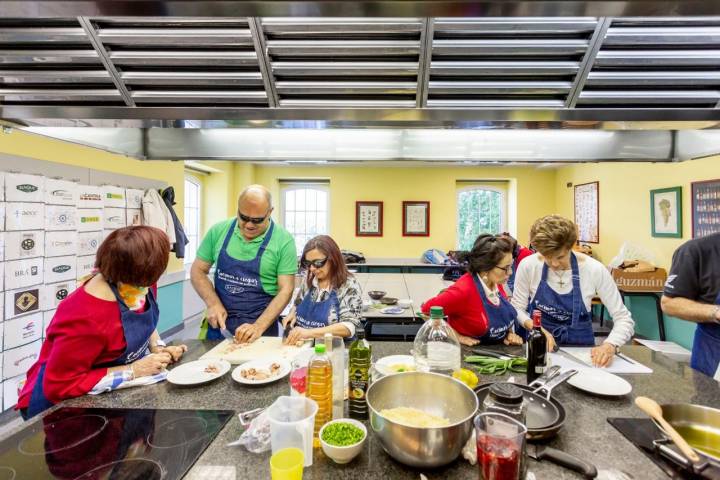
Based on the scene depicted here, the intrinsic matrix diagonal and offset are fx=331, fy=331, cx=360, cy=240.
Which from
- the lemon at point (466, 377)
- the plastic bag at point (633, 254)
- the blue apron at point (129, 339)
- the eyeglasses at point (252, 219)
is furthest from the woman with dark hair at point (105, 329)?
the plastic bag at point (633, 254)

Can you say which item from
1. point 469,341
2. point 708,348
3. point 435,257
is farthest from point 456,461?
point 435,257

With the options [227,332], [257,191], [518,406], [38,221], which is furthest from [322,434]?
[38,221]

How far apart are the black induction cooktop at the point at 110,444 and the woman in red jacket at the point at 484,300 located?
127 centimetres

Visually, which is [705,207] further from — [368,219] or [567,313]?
[368,219]

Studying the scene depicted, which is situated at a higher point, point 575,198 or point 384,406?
point 575,198

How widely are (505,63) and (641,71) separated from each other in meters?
0.53

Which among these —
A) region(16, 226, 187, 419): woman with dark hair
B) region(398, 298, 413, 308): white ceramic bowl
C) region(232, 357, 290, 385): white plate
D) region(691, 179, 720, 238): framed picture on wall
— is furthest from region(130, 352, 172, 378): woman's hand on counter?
region(691, 179, 720, 238): framed picture on wall

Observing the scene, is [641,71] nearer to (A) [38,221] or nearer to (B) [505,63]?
(B) [505,63]

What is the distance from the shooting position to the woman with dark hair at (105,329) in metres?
1.18

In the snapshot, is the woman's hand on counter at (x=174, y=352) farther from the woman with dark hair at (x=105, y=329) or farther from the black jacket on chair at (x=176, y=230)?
the black jacket on chair at (x=176, y=230)

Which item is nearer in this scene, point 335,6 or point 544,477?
point 335,6

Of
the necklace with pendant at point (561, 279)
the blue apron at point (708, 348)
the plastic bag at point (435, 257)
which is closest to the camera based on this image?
the blue apron at point (708, 348)

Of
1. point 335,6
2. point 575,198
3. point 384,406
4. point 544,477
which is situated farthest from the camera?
point 575,198

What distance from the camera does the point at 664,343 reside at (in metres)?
3.50
